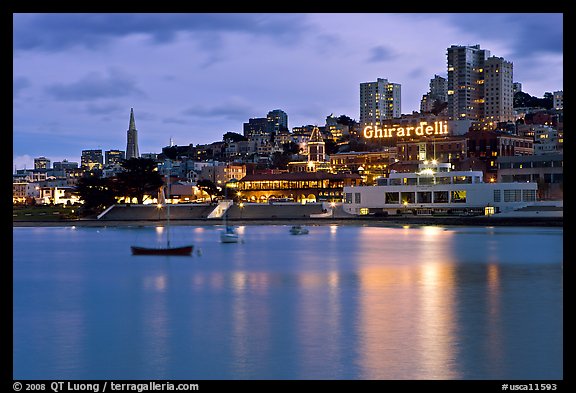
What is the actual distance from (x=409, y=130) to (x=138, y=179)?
4989cm

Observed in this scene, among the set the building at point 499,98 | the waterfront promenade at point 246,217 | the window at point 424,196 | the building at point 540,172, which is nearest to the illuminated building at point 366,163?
the building at point 540,172

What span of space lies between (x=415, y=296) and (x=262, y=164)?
14782cm

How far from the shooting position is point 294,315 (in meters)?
26.0

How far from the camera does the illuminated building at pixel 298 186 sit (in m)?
118

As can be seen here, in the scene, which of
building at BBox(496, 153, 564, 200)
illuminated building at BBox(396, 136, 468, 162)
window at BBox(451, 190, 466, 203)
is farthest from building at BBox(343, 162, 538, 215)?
illuminated building at BBox(396, 136, 468, 162)

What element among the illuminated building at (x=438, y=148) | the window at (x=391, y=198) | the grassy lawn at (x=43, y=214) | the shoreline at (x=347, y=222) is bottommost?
the shoreline at (x=347, y=222)

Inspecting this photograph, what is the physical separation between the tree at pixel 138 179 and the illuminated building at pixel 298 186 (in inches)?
924

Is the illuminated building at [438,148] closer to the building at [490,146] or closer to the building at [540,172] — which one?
the building at [490,146]

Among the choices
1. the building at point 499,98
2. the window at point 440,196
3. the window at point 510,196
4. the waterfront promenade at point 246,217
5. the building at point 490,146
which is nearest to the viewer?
the window at point 510,196
